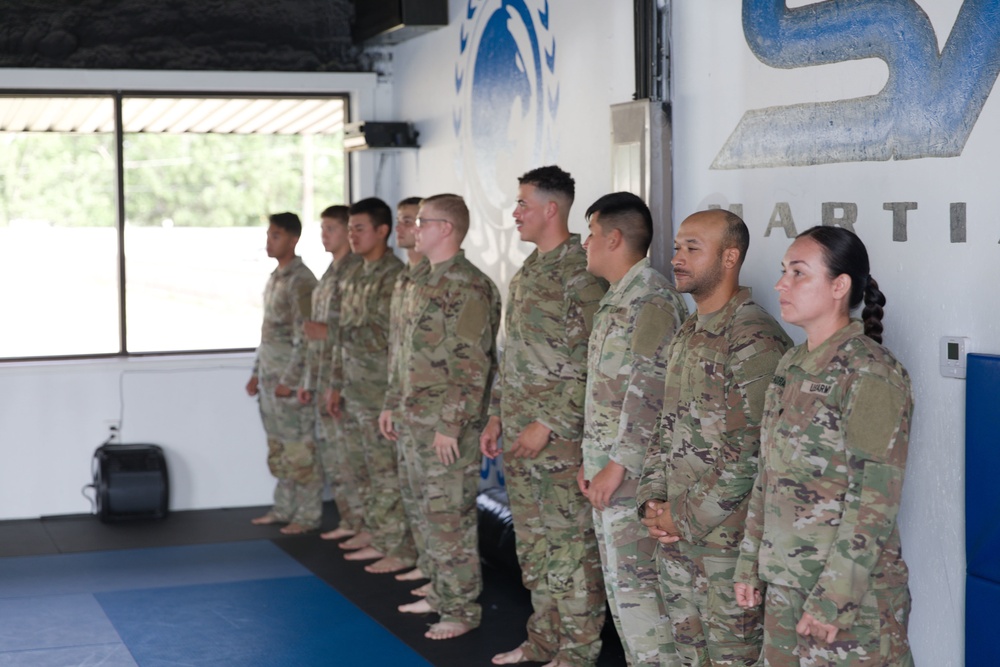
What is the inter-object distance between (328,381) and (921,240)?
381cm

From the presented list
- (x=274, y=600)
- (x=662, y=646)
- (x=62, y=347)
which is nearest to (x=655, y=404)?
(x=662, y=646)

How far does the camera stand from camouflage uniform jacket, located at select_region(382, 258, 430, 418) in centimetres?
525

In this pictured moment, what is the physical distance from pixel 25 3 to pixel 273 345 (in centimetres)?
260

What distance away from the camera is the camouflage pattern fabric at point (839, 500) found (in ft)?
9.07

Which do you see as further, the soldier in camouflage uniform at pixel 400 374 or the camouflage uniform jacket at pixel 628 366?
the soldier in camouflage uniform at pixel 400 374

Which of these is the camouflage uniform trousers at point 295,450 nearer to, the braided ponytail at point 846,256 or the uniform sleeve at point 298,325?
the uniform sleeve at point 298,325

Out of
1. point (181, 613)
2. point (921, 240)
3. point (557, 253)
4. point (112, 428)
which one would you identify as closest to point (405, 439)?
point (557, 253)

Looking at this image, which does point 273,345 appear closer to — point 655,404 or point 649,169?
point 649,169

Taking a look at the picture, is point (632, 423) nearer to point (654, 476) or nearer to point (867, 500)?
point (654, 476)

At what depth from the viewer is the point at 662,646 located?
381 cm

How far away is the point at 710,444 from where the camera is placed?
329 centimetres

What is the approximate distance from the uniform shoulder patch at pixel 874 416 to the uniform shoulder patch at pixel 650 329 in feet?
3.26

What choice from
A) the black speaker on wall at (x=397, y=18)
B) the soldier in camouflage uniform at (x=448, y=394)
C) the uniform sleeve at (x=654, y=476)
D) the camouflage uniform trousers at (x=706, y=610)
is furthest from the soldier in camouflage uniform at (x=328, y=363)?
the camouflage uniform trousers at (x=706, y=610)

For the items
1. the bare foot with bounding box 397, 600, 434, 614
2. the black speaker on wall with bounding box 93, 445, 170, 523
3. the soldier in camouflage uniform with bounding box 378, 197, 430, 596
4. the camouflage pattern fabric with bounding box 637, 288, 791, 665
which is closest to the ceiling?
the black speaker on wall with bounding box 93, 445, 170, 523
